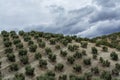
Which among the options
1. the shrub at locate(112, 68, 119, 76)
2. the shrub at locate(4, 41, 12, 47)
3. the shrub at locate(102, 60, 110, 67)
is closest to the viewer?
the shrub at locate(112, 68, 119, 76)

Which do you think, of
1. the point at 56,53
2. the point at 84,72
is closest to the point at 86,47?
the point at 56,53

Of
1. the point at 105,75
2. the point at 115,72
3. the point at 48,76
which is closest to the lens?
the point at 105,75

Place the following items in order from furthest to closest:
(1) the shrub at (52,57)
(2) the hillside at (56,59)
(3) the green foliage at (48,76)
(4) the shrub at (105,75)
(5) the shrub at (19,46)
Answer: (5) the shrub at (19,46) → (1) the shrub at (52,57) → (2) the hillside at (56,59) → (4) the shrub at (105,75) → (3) the green foliage at (48,76)

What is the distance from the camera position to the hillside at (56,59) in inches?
1296

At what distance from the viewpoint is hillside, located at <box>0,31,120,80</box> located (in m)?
32.9

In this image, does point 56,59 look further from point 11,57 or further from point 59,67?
point 11,57

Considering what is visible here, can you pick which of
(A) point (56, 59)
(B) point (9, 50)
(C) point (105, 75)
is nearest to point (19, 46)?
(B) point (9, 50)

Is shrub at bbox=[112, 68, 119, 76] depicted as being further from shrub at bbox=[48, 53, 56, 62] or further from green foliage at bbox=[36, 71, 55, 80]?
shrub at bbox=[48, 53, 56, 62]

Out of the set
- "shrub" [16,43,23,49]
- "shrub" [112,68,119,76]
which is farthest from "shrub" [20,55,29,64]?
"shrub" [112,68,119,76]

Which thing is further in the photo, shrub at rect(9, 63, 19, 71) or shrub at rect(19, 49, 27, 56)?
shrub at rect(19, 49, 27, 56)

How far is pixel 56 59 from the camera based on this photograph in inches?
1436

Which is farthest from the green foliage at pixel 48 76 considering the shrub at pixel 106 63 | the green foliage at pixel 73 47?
the green foliage at pixel 73 47

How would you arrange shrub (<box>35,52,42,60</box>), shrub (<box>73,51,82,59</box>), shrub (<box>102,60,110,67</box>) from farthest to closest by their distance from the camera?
shrub (<box>35,52,42,60</box>) → shrub (<box>73,51,82,59</box>) → shrub (<box>102,60,110,67</box>)

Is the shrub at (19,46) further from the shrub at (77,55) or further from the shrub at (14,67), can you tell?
the shrub at (77,55)
